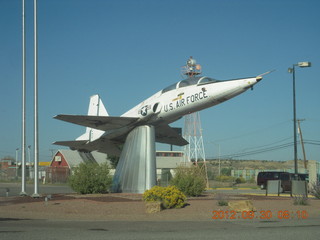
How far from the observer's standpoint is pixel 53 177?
66875mm

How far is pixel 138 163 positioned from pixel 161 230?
13.2 meters

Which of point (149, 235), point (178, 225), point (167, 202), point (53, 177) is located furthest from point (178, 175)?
point (53, 177)

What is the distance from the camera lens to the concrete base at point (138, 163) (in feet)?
80.5

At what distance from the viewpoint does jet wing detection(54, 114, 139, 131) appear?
81.2ft

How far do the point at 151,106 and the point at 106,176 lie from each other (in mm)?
5214

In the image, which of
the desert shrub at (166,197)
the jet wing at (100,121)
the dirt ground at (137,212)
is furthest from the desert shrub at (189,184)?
the desert shrub at (166,197)

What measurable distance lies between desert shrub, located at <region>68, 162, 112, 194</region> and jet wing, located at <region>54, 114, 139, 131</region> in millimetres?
2485

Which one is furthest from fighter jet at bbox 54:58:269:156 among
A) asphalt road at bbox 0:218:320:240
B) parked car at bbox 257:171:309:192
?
parked car at bbox 257:171:309:192

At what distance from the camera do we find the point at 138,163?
81.6ft

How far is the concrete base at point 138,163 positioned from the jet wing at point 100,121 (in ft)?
2.78

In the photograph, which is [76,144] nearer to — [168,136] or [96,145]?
[96,145]

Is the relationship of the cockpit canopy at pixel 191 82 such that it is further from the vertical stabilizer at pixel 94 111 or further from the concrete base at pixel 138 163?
the vertical stabilizer at pixel 94 111
